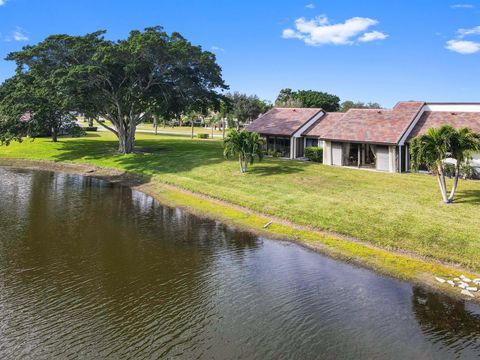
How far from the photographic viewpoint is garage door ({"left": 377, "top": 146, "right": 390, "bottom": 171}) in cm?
3903

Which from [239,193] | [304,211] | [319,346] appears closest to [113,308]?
[319,346]

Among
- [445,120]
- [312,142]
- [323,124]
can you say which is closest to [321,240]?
[445,120]

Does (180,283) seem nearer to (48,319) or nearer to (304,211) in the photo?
(48,319)

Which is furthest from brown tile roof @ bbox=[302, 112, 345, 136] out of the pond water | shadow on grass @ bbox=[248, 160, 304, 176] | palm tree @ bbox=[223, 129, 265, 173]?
the pond water

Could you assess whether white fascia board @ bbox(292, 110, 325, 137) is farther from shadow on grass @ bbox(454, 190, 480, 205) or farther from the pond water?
the pond water

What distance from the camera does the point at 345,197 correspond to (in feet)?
97.5

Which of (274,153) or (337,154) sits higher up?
(274,153)

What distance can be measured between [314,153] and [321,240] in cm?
2345

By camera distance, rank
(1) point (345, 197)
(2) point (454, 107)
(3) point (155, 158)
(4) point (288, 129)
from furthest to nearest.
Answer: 1. (3) point (155, 158)
2. (4) point (288, 129)
3. (2) point (454, 107)
4. (1) point (345, 197)

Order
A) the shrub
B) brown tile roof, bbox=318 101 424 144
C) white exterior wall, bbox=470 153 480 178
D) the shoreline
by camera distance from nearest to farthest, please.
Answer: the shoreline, white exterior wall, bbox=470 153 480 178, brown tile roof, bbox=318 101 424 144, the shrub

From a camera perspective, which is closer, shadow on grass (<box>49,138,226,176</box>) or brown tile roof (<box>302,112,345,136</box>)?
shadow on grass (<box>49,138,226,176</box>)

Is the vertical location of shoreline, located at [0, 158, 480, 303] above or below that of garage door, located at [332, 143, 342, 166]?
below

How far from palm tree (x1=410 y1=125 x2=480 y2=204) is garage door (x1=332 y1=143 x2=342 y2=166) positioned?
15418mm

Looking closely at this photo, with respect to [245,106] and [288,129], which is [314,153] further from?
[245,106]
